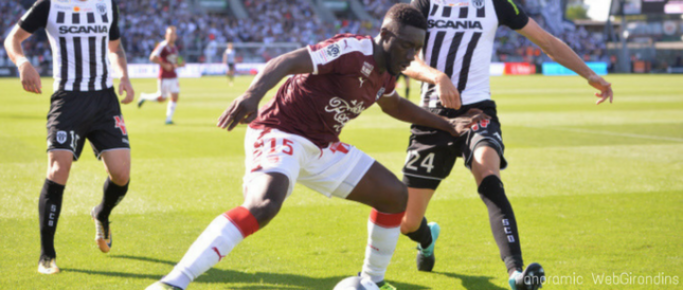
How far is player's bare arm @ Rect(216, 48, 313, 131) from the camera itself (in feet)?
11.2

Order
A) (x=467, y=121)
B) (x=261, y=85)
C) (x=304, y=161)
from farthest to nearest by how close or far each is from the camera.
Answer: (x=467, y=121)
(x=304, y=161)
(x=261, y=85)

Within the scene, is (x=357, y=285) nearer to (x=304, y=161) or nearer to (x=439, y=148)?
(x=304, y=161)

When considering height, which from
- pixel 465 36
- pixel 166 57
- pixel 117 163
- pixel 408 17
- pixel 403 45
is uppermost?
pixel 408 17

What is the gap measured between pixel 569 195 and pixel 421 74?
13.1 ft

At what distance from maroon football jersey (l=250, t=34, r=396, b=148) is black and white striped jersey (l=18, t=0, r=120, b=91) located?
2138 millimetres

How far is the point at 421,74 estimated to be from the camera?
4945 millimetres

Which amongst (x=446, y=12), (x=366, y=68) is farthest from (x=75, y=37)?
(x=446, y=12)

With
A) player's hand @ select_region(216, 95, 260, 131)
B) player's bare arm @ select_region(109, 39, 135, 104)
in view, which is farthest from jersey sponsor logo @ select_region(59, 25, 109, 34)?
player's hand @ select_region(216, 95, 260, 131)

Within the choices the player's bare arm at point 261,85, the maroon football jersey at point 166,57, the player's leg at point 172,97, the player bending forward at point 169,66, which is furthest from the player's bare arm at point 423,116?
the maroon football jersey at point 166,57

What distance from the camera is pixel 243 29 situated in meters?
54.2

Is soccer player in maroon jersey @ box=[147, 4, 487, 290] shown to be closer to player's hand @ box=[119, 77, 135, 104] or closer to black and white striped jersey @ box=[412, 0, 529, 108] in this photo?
black and white striped jersey @ box=[412, 0, 529, 108]

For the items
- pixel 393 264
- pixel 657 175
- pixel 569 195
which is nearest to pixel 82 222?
pixel 393 264

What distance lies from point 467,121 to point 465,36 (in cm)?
69

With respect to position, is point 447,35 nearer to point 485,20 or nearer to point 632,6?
point 485,20
